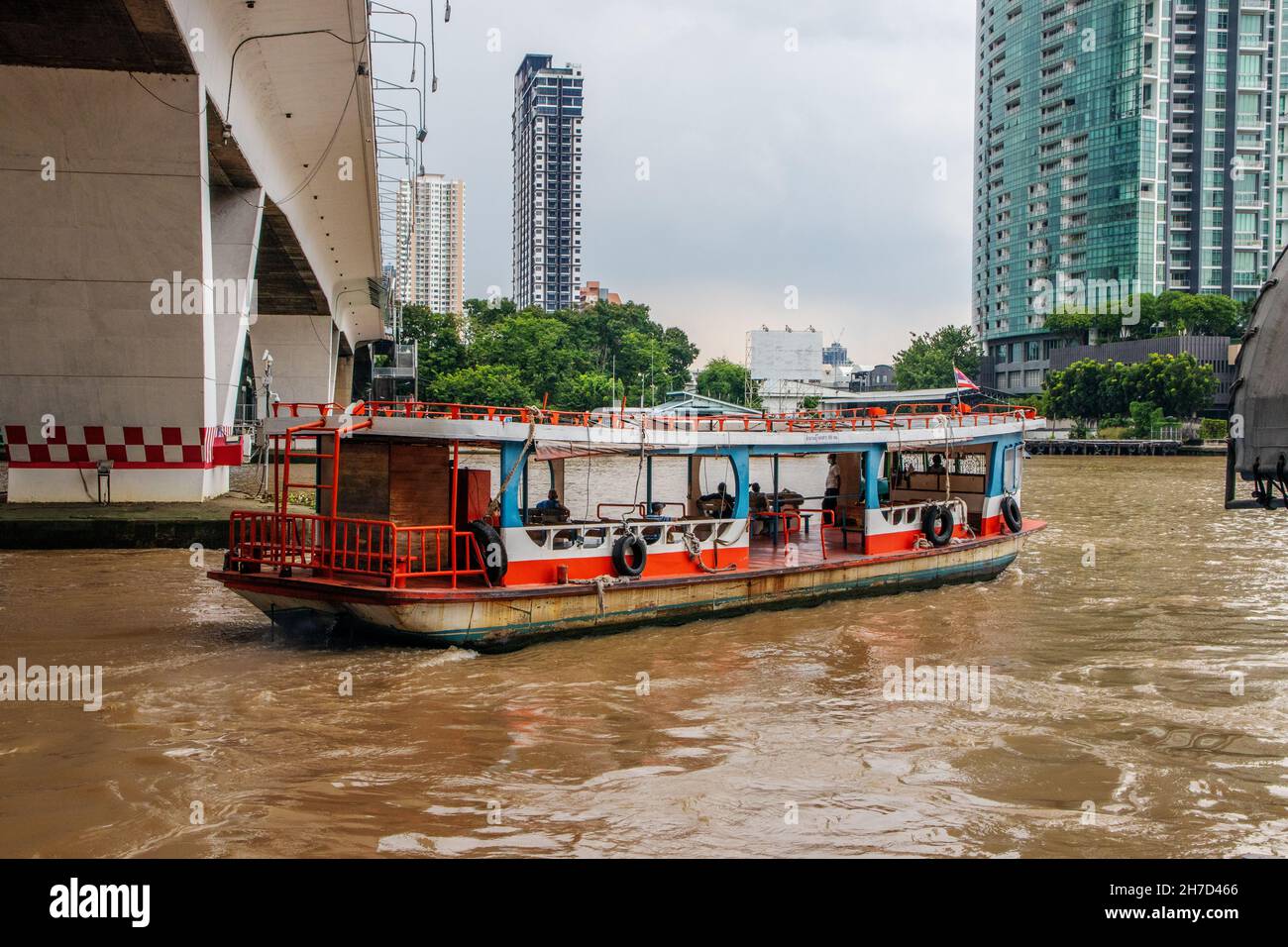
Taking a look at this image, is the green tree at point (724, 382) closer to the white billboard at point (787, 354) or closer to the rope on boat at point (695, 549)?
the white billboard at point (787, 354)

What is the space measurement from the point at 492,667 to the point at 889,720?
3368 mm

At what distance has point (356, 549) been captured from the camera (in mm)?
9273

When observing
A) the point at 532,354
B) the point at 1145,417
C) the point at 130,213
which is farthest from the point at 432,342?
the point at 130,213

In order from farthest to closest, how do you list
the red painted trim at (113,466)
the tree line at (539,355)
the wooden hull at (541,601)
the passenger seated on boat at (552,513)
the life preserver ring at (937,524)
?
the tree line at (539,355), the red painted trim at (113,466), the life preserver ring at (937,524), the passenger seated on boat at (552,513), the wooden hull at (541,601)

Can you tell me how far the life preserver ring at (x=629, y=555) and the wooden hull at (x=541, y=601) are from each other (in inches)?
6.5

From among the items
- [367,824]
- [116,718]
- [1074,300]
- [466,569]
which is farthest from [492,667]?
[1074,300]

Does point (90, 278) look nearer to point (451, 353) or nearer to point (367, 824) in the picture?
→ point (367, 824)

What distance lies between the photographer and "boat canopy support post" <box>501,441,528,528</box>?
31.9ft

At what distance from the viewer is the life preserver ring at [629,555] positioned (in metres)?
10.6

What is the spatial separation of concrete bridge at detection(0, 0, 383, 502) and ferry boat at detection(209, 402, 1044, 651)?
4.94 metres

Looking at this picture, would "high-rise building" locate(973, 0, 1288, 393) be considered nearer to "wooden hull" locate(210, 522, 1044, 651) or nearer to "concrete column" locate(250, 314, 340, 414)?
"concrete column" locate(250, 314, 340, 414)

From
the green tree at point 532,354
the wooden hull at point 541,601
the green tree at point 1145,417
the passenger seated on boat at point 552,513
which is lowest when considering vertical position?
the wooden hull at point 541,601

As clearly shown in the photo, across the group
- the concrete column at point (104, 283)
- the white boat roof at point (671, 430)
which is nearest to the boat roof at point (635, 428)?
the white boat roof at point (671, 430)
